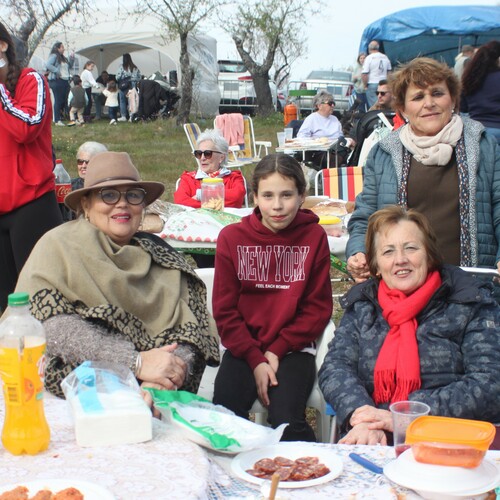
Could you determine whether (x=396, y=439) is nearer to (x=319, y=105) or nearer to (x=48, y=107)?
(x=48, y=107)

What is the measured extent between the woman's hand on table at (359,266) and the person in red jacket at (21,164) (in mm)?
1944

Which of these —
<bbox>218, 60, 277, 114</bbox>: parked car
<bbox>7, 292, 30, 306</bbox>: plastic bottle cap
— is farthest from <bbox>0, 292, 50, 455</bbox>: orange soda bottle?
<bbox>218, 60, 277, 114</bbox>: parked car

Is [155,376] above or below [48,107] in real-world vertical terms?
below

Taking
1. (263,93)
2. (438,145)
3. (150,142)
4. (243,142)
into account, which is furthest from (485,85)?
(263,93)

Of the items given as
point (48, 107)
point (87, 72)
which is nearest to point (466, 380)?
point (48, 107)

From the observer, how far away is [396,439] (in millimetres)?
1896

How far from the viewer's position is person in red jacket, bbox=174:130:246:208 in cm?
609

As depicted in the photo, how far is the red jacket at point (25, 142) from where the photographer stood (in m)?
3.99

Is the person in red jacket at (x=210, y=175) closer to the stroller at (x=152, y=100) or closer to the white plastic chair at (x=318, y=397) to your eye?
the white plastic chair at (x=318, y=397)

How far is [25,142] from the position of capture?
4141mm

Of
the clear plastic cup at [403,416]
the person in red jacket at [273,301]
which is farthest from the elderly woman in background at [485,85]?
the clear plastic cup at [403,416]

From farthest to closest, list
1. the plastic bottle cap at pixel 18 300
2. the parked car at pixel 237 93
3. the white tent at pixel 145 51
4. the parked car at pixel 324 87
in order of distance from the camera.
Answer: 1. the parked car at pixel 237 93
2. the white tent at pixel 145 51
3. the parked car at pixel 324 87
4. the plastic bottle cap at pixel 18 300

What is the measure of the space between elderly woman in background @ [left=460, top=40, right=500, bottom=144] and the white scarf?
3.78 metres

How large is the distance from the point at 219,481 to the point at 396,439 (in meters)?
0.47
